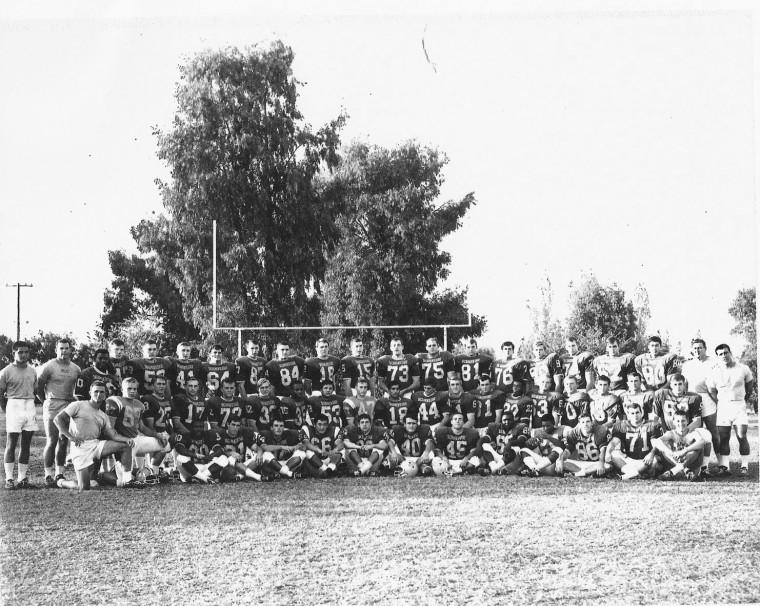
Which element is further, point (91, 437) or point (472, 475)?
point (472, 475)

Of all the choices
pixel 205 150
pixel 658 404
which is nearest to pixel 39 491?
pixel 658 404

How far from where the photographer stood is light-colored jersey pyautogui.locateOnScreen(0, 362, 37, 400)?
7.31 m

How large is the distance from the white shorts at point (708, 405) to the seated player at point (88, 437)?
210 inches

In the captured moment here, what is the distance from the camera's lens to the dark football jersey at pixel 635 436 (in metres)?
7.95

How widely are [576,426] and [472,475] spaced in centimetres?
111

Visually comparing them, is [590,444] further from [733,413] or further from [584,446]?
[733,413]

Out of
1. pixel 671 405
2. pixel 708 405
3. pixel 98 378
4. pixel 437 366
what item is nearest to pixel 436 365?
pixel 437 366

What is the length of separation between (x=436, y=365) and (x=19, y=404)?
4.02 m

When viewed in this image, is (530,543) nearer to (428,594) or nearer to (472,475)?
(428,594)

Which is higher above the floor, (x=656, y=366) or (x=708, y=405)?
(x=656, y=366)

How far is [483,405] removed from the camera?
8711 millimetres

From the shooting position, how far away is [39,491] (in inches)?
280

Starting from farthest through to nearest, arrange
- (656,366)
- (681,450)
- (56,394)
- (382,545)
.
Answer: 1. (656,366)
2. (681,450)
3. (56,394)
4. (382,545)

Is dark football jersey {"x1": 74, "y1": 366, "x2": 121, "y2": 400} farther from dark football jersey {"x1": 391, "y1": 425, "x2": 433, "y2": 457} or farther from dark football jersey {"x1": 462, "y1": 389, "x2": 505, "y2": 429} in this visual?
dark football jersey {"x1": 462, "y1": 389, "x2": 505, "y2": 429}
